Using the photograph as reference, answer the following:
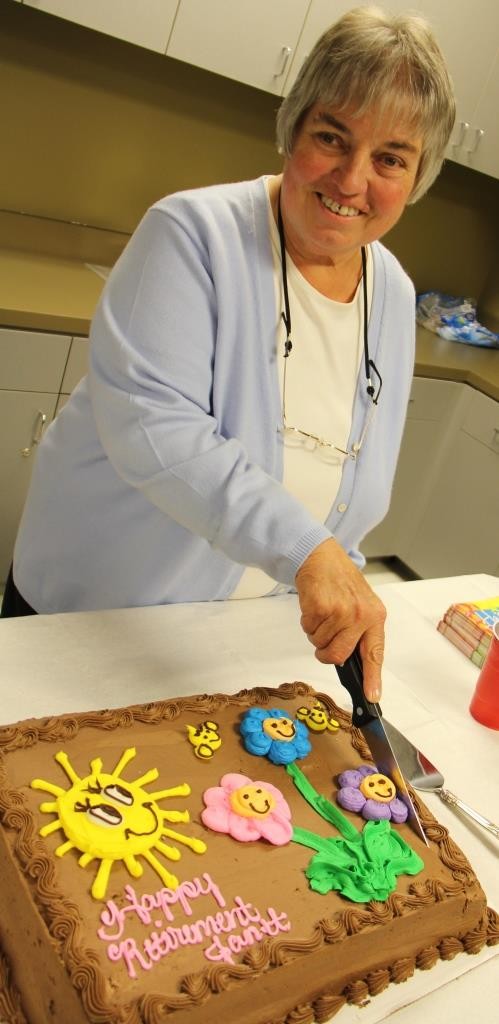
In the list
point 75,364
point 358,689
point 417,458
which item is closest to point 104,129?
point 75,364

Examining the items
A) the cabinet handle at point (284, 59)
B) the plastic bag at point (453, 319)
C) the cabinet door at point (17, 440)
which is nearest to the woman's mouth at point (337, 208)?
the cabinet door at point (17, 440)

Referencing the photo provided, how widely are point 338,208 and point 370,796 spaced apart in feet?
2.34

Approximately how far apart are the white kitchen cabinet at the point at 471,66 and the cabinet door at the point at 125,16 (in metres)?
0.39

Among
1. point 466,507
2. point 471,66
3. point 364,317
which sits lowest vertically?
point 466,507

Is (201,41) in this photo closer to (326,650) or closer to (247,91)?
(247,91)

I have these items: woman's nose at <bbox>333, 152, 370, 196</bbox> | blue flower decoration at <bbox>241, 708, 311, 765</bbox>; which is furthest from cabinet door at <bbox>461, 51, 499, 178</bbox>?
blue flower decoration at <bbox>241, 708, 311, 765</bbox>

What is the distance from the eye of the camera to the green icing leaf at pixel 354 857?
887 millimetres

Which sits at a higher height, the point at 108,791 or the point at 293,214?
the point at 293,214

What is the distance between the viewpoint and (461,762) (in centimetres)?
121

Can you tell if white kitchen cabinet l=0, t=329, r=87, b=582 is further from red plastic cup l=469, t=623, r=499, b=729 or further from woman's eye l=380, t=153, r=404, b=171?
red plastic cup l=469, t=623, r=499, b=729

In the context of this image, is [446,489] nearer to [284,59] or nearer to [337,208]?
[284,59]

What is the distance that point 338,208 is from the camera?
1.18 m

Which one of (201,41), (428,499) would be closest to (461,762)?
(201,41)

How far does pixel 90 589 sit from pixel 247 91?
6.72 feet
